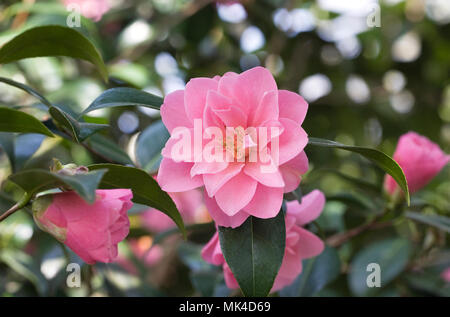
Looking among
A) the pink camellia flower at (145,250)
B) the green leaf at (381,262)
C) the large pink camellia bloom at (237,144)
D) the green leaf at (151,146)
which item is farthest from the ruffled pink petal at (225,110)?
the pink camellia flower at (145,250)

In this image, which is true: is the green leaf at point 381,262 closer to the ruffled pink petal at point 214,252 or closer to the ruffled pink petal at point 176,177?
the ruffled pink petal at point 214,252

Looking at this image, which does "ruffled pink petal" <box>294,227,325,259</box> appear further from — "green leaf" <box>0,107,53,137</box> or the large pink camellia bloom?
"green leaf" <box>0,107,53,137</box>

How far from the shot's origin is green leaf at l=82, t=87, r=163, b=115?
715 mm

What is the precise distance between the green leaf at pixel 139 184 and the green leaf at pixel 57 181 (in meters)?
0.05

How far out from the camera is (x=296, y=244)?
2.62 feet

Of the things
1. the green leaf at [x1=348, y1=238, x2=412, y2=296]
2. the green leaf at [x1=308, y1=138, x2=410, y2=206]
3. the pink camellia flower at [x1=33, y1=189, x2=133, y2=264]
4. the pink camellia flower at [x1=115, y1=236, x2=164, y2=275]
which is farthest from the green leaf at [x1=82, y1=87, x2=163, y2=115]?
the pink camellia flower at [x1=115, y1=236, x2=164, y2=275]

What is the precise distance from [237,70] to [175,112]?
3.08ft

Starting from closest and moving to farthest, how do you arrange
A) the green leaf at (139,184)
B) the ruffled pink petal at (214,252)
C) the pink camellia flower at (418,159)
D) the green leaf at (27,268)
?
the green leaf at (139,184) < the ruffled pink petal at (214,252) < the pink camellia flower at (418,159) < the green leaf at (27,268)

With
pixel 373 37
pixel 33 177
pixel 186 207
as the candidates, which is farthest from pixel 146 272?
pixel 373 37

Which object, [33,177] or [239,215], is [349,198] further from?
[33,177]

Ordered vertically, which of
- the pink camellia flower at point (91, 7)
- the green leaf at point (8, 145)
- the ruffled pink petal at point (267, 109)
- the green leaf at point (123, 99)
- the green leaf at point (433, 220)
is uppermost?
the pink camellia flower at point (91, 7)

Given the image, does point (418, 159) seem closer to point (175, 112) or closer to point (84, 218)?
point (175, 112)

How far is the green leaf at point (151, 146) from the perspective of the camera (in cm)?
103

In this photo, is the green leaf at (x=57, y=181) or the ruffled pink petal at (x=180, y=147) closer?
the green leaf at (x=57, y=181)
